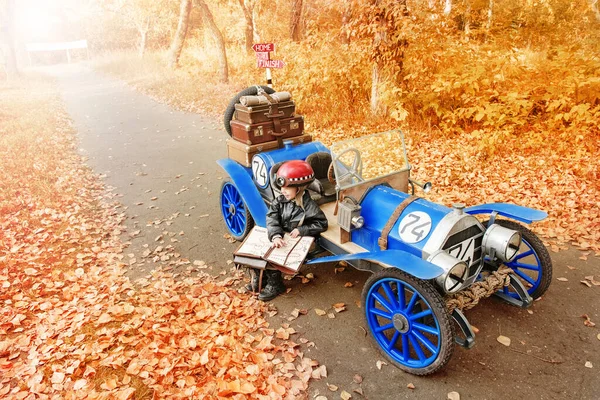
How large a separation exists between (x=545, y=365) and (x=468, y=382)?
0.76m

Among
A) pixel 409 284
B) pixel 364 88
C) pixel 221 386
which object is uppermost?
pixel 364 88

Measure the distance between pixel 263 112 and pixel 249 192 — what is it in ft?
3.79

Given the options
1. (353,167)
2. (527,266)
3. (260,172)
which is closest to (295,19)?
(260,172)

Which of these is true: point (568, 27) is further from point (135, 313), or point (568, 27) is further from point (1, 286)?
point (1, 286)

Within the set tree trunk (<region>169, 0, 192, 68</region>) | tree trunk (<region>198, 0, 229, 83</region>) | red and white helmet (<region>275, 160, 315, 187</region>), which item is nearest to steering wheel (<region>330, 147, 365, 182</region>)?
red and white helmet (<region>275, 160, 315, 187</region>)

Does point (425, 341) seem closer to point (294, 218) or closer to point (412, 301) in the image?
point (412, 301)

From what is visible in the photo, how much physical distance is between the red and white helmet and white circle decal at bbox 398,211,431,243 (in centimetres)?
114

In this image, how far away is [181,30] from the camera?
846 inches

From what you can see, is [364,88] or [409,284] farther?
[364,88]

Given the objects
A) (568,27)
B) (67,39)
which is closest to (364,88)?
(568,27)

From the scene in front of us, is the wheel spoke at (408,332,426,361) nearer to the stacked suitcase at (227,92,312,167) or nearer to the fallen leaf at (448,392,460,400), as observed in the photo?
the fallen leaf at (448,392,460,400)

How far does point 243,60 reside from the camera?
18844mm

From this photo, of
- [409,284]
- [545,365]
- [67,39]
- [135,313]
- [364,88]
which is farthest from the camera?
[67,39]

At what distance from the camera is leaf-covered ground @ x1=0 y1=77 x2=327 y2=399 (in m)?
3.51
